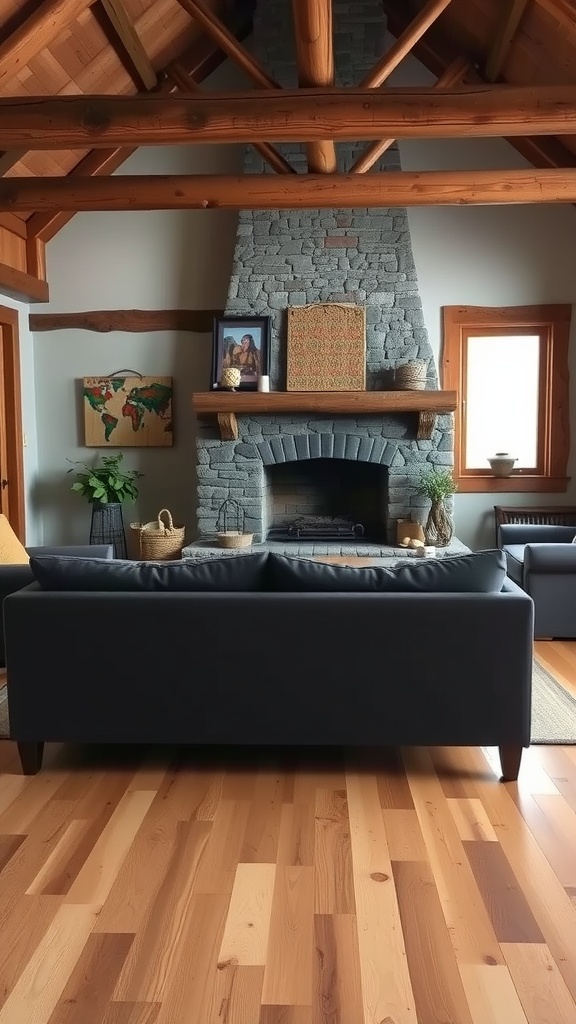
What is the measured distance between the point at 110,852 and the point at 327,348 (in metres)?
4.47

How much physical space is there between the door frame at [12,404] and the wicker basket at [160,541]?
1121 mm

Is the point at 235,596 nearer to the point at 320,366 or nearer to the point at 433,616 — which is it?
the point at 433,616

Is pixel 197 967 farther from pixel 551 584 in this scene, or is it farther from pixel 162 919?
pixel 551 584

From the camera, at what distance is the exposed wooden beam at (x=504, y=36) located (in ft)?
16.0

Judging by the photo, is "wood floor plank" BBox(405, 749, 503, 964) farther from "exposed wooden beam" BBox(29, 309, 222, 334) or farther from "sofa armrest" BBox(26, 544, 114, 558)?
"exposed wooden beam" BBox(29, 309, 222, 334)

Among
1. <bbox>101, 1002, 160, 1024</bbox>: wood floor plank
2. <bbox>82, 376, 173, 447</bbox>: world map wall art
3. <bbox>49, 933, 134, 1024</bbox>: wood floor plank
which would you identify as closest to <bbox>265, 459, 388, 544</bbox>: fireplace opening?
<bbox>82, 376, 173, 447</bbox>: world map wall art

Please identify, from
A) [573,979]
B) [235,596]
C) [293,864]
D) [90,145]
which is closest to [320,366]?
[90,145]

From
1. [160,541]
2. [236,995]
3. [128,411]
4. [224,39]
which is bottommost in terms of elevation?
[236,995]

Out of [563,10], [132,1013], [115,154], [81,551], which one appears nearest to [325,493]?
[81,551]

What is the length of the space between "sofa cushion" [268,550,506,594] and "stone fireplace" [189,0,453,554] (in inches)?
123

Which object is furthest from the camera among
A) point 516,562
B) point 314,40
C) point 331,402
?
point 331,402

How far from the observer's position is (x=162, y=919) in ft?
6.91

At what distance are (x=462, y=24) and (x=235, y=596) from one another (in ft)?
16.1

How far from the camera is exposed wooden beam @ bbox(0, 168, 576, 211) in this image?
16.8ft
